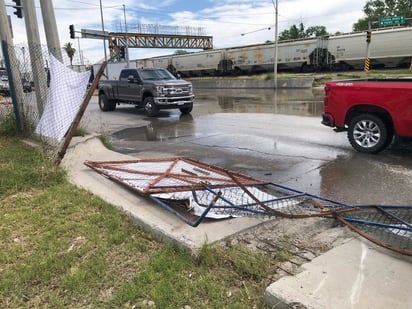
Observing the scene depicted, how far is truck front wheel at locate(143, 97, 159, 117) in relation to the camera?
15351 millimetres

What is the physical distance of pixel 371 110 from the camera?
7430 millimetres

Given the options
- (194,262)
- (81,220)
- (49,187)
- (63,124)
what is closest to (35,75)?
(63,124)

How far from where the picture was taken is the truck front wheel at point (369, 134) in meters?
7.34

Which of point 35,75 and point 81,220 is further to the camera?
point 35,75

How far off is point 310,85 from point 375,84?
2254cm

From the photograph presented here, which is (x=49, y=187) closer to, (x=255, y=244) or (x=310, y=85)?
(x=255, y=244)

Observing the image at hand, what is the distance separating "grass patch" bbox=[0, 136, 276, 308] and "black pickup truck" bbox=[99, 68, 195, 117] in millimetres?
10802

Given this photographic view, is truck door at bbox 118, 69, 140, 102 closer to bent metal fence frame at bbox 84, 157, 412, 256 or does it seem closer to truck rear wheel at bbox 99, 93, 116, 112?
Answer: truck rear wheel at bbox 99, 93, 116, 112

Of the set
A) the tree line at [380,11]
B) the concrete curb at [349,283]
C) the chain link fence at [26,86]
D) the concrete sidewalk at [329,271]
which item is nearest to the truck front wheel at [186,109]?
the chain link fence at [26,86]

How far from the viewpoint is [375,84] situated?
7254 mm

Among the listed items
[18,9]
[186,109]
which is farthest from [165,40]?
[18,9]

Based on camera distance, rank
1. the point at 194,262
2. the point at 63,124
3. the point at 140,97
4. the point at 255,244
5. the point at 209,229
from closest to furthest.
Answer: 1. the point at 194,262
2. the point at 255,244
3. the point at 209,229
4. the point at 63,124
5. the point at 140,97

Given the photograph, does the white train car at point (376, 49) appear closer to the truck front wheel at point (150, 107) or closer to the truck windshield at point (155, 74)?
the truck windshield at point (155, 74)

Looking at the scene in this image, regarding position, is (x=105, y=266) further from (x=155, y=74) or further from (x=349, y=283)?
(x=155, y=74)
